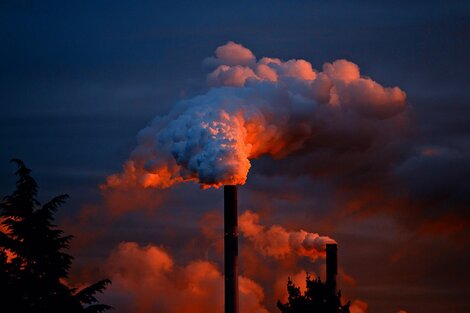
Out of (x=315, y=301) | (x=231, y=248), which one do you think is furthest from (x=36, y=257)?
(x=231, y=248)

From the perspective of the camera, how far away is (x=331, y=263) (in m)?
75.9

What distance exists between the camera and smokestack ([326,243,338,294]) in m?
73.6

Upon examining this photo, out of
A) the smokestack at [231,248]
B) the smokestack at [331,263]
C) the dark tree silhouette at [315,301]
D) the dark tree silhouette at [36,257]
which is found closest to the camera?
the dark tree silhouette at [36,257]

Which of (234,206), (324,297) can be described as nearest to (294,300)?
(324,297)

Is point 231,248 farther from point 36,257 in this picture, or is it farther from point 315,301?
point 36,257

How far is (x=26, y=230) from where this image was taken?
29.2 metres

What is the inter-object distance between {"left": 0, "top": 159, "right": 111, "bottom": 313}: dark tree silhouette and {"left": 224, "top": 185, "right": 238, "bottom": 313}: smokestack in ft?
142

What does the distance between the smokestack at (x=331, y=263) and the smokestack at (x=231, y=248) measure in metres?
6.33

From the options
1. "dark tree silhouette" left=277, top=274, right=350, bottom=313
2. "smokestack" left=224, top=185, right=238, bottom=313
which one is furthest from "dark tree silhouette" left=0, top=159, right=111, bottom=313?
"smokestack" left=224, top=185, right=238, bottom=313

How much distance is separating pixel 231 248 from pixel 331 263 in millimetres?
7489

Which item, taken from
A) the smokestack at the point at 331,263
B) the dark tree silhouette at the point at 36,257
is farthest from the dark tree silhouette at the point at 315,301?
the dark tree silhouette at the point at 36,257

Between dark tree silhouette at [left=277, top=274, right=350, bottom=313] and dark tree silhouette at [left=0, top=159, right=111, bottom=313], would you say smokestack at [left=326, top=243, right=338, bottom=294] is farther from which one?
dark tree silhouette at [left=0, top=159, right=111, bottom=313]

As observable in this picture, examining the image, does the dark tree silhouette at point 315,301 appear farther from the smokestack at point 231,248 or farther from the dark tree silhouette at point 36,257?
the dark tree silhouette at point 36,257

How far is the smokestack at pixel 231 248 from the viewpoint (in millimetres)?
72562
